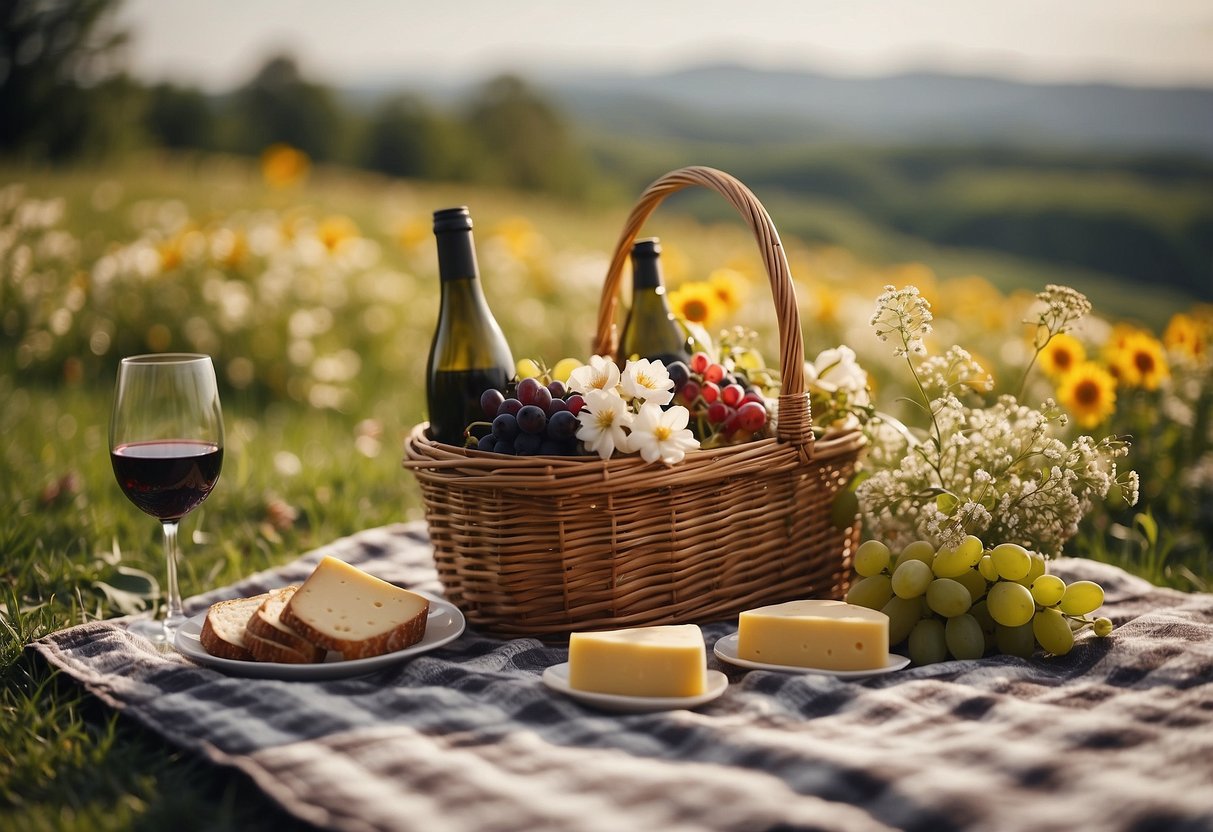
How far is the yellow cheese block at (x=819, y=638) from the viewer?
6.26ft

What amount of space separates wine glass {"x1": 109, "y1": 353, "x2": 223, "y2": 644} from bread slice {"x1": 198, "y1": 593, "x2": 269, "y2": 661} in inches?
8.3

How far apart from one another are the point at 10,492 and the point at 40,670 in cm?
141

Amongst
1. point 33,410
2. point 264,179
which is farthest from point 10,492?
point 264,179

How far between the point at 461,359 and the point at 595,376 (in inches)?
18.1

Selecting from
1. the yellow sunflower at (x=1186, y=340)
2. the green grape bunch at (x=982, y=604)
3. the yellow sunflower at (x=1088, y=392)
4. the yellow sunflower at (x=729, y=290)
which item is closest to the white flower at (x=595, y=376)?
the green grape bunch at (x=982, y=604)

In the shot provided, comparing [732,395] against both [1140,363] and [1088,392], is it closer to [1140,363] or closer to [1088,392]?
[1088,392]

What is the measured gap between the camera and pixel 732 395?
7.32 ft

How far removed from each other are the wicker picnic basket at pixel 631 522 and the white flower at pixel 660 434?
4cm

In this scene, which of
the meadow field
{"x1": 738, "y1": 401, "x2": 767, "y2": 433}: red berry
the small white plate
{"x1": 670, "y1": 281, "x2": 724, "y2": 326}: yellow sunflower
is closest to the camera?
the small white plate

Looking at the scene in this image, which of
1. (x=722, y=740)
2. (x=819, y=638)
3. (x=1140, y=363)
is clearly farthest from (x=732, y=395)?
(x=1140, y=363)

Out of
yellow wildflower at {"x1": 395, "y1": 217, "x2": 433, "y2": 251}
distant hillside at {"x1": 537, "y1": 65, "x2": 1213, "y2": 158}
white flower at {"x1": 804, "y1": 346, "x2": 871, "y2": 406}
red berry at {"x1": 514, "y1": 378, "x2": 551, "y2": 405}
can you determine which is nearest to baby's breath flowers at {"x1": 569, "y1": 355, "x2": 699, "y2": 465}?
red berry at {"x1": 514, "y1": 378, "x2": 551, "y2": 405}

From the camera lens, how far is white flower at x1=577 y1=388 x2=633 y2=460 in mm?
1977

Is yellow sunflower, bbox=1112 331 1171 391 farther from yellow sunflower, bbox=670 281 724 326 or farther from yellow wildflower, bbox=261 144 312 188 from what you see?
yellow wildflower, bbox=261 144 312 188

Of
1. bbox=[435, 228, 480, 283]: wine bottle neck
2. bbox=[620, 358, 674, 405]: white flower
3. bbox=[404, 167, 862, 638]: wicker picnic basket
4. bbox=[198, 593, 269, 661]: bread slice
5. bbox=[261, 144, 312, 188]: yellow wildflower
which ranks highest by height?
bbox=[261, 144, 312, 188]: yellow wildflower
